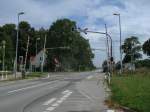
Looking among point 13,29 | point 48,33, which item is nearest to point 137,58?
point 48,33

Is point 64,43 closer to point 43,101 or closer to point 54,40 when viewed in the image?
point 54,40

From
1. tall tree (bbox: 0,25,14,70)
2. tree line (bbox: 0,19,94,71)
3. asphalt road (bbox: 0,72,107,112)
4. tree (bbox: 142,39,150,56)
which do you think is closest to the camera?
asphalt road (bbox: 0,72,107,112)

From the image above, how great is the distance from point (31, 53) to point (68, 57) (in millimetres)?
13544

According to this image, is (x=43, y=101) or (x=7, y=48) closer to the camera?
(x=43, y=101)

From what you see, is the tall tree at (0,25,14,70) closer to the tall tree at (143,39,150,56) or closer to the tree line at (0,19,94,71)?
the tree line at (0,19,94,71)

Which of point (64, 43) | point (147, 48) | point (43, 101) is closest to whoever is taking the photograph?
point (43, 101)

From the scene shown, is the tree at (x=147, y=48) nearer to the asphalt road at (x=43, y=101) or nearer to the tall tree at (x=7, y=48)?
the tall tree at (x=7, y=48)

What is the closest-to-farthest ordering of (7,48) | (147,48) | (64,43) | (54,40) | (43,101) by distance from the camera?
1. (43,101)
2. (7,48)
3. (147,48)
4. (64,43)
5. (54,40)

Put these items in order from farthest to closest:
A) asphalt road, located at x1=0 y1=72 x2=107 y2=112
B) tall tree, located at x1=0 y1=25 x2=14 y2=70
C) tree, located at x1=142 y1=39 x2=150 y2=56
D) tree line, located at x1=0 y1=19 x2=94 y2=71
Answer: tree line, located at x1=0 y1=19 x2=94 y2=71 < tree, located at x1=142 y1=39 x2=150 y2=56 < tall tree, located at x1=0 y1=25 x2=14 y2=70 < asphalt road, located at x1=0 y1=72 x2=107 y2=112

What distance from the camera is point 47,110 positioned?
19.2 metres

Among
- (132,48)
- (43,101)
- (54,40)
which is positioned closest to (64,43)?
(54,40)

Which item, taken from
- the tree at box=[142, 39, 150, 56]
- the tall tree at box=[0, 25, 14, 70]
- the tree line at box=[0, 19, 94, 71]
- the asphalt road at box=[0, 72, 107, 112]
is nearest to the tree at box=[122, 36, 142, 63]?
the tree at box=[142, 39, 150, 56]

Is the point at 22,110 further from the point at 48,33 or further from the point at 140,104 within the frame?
the point at 48,33

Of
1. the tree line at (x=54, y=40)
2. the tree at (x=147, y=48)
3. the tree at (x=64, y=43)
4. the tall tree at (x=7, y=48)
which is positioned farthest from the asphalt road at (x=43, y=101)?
the tree at (x=64, y=43)
